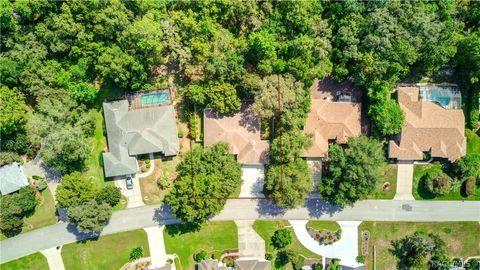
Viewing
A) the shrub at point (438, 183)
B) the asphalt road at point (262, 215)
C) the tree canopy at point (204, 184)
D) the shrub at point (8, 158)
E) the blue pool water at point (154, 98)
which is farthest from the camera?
the blue pool water at point (154, 98)

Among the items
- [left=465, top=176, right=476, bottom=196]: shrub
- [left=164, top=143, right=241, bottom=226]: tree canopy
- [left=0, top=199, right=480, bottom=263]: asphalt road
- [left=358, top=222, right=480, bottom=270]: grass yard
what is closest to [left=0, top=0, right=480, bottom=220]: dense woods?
[left=164, top=143, right=241, bottom=226]: tree canopy

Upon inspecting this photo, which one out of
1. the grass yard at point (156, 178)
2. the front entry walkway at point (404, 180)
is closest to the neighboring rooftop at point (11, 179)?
the grass yard at point (156, 178)

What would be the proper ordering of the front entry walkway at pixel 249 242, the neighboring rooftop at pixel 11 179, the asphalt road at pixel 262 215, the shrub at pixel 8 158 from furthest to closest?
1. the front entry walkway at pixel 249 242
2. the asphalt road at pixel 262 215
3. the neighboring rooftop at pixel 11 179
4. the shrub at pixel 8 158

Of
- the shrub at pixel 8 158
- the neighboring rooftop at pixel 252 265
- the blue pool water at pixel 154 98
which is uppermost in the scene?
the blue pool water at pixel 154 98

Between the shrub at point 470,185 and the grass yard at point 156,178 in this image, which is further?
the grass yard at point 156,178

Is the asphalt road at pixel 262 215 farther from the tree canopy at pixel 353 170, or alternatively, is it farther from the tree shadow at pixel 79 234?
the tree canopy at pixel 353 170

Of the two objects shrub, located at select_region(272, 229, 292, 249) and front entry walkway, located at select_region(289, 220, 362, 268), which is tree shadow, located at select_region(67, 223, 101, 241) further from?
front entry walkway, located at select_region(289, 220, 362, 268)
